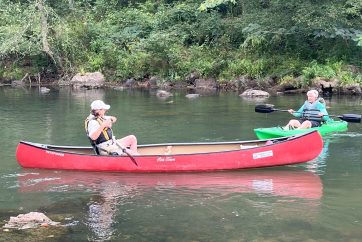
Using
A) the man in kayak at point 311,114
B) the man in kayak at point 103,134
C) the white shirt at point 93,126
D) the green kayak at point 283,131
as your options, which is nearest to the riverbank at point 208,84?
the green kayak at point 283,131

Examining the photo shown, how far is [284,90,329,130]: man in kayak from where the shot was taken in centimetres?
1312

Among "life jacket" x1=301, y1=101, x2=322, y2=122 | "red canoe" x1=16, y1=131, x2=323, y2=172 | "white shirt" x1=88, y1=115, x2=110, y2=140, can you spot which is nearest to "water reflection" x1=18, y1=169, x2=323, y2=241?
"red canoe" x1=16, y1=131, x2=323, y2=172

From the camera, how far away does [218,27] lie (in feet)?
96.9

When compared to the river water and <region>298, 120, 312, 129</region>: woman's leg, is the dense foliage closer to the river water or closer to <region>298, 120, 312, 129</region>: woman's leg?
the river water

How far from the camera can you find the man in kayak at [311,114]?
43.1 ft

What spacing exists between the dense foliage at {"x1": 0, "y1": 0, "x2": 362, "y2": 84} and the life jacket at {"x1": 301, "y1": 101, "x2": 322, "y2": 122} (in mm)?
9202

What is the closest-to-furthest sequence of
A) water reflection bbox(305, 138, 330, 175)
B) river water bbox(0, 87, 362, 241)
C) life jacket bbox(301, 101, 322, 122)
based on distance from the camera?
river water bbox(0, 87, 362, 241)
water reflection bbox(305, 138, 330, 175)
life jacket bbox(301, 101, 322, 122)

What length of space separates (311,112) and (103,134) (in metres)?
5.46

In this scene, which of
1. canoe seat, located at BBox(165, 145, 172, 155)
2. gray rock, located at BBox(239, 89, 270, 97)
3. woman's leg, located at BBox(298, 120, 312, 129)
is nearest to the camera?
canoe seat, located at BBox(165, 145, 172, 155)

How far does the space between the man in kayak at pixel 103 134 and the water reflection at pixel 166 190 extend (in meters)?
0.46

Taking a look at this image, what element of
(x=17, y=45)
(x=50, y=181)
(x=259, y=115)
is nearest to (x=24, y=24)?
(x=17, y=45)

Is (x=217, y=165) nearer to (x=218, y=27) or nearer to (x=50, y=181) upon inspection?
(x=50, y=181)

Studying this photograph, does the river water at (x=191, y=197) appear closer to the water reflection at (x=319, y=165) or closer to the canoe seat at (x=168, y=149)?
the water reflection at (x=319, y=165)

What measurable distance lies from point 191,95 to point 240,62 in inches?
182
